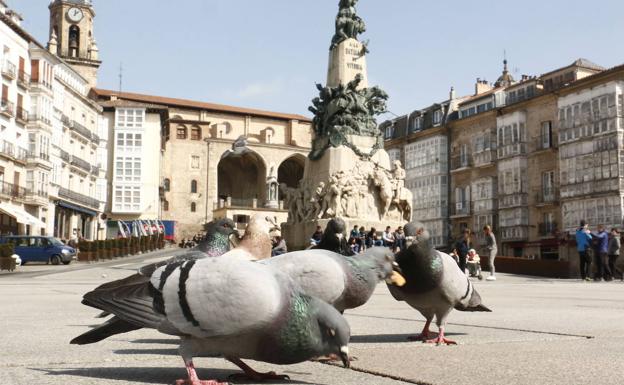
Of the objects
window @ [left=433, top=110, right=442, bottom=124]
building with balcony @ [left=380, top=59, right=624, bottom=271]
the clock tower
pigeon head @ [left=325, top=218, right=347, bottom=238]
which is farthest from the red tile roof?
pigeon head @ [left=325, top=218, right=347, bottom=238]

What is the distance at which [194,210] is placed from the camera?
79500 millimetres

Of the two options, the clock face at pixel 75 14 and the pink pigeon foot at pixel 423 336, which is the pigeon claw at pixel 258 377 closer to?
the pink pigeon foot at pixel 423 336

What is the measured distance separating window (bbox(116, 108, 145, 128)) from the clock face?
1359cm

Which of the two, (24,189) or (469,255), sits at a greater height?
(24,189)

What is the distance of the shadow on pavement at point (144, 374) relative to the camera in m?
3.72

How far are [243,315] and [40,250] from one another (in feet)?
112

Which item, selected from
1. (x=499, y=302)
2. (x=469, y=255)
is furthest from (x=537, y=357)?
(x=469, y=255)

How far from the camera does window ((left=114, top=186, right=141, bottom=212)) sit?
70.4 metres

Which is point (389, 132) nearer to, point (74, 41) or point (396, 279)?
point (74, 41)

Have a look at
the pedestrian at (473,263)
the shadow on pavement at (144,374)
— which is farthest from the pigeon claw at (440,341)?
the pedestrian at (473,263)

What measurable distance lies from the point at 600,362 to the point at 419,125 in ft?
211

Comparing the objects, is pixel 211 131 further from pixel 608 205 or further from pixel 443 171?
pixel 608 205

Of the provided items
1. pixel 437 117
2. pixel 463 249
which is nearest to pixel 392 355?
pixel 463 249

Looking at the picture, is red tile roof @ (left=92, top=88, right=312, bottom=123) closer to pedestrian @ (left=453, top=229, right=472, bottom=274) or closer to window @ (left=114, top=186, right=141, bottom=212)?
window @ (left=114, top=186, right=141, bottom=212)
